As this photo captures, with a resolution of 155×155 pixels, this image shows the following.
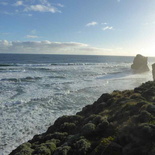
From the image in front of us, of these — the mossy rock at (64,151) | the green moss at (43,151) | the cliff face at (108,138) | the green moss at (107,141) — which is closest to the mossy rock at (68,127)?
the cliff face at (108,138)

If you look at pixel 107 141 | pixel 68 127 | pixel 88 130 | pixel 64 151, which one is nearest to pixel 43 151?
pixel 64 151

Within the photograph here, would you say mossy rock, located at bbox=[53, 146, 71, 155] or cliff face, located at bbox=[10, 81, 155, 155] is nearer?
cliff face, located at bbox=[10, 81, 155, 155]

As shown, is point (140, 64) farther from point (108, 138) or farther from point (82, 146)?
point (82, 146)

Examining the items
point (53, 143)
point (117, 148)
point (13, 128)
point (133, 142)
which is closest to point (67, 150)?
point (53, 143)

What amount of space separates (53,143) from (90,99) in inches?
500

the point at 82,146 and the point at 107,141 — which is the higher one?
the point at 107,141

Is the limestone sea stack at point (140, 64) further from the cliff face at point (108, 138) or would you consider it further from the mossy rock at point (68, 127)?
the cliff face at point (108, 138)

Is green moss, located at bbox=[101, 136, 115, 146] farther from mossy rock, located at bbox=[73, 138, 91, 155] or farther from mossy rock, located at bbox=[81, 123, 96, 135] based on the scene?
mossy rock, located at bbox=[81, 123, 96, 135]

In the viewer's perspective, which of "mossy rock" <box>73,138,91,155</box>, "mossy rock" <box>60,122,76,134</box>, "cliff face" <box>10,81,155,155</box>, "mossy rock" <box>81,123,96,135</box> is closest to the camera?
"cliff face" <box>10,81,155,155</box>

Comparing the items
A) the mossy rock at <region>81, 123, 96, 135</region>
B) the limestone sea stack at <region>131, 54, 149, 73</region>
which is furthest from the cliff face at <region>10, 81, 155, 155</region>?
the limestone sea stack at <region>131, 54, 149, 73</region>

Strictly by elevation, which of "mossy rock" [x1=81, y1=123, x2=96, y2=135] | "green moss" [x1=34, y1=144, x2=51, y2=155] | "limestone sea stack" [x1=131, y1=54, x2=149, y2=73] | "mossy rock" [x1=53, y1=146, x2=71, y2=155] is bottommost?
"green moss" [x1=34, y1=144, x2=51, y2=155]

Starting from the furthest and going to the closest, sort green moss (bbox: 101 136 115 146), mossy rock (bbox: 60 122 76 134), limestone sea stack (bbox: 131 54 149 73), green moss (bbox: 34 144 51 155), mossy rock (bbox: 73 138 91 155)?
limestone sea stack (bbox: 131 54 149 73), mossy rock (bbox: 60 122 76 134), green moss (bbox: 34 144 51 155), mossy rock (bbox: 73 138 91 155), green moss (bbox: 101 136 115 146)

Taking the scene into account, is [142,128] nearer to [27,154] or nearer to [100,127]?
[100,127]

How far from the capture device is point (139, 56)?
68.0m
